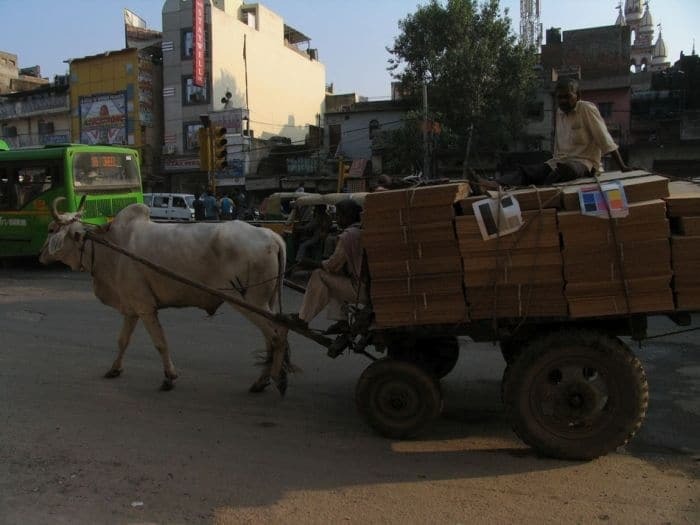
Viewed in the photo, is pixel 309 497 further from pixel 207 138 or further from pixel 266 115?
pixel 266 115

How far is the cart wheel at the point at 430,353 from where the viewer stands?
4.54 metres

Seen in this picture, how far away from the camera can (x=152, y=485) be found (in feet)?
12.3

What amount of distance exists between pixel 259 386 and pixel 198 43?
32827 millimetres

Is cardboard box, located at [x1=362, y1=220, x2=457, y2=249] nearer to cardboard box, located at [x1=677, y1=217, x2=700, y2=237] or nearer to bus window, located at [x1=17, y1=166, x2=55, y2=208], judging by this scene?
cardboard box, located at [x1=677, y1=217, x2=700, y2=237]

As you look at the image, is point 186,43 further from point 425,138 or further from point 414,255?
point 414,255

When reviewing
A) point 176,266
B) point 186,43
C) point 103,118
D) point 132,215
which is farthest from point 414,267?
point 103,118

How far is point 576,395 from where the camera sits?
399 centimetres

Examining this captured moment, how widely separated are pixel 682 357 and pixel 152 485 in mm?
5707

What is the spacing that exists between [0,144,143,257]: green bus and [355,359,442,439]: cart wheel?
11983mm

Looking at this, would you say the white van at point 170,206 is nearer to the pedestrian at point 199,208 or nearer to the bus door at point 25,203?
the pedestrian at point 199,208

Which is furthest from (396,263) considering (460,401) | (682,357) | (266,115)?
(266,115)

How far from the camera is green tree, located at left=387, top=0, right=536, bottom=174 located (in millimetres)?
27375

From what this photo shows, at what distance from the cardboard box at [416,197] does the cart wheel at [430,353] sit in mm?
1029

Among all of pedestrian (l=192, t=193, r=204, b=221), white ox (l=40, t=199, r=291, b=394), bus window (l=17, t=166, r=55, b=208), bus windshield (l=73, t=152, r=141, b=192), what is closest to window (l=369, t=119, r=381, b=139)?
pedestrian (l=192, t=193, r=204, b=221)
